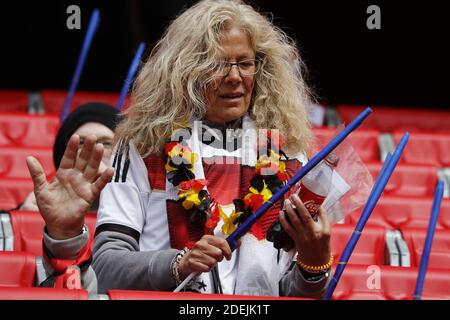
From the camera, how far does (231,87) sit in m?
2.83

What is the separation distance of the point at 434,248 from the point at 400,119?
1947 millimetres

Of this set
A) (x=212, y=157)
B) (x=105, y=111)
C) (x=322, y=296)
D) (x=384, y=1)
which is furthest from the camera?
(x=384, y=1)

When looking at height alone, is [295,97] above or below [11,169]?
above

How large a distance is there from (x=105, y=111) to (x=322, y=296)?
1.53m

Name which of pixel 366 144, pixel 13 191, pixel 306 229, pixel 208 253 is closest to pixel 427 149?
pixel 366 144

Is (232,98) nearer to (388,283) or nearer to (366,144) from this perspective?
(388,283)

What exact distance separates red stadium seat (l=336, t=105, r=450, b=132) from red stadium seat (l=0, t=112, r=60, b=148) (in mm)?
1566

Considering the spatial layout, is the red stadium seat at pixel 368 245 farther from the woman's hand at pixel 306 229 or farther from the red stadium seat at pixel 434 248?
the woman's hand at pixel 306 229

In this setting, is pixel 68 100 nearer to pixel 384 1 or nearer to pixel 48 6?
pixel 48 6

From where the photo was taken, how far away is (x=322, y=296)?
2.65m

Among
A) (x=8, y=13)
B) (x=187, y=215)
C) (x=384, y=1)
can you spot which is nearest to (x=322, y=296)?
(x=187, y=215)

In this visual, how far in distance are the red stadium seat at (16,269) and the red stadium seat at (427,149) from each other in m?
2.42

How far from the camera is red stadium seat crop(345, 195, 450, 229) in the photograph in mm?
3971

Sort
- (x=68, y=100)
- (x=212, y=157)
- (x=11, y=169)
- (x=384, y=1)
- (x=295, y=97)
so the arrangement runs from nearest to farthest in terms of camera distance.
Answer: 1. (x=212, y=157)
2. (x=295, y=97)
3. (x=11, y=169)
4. (x=68, y=100)
5. (x=384, y=1)
